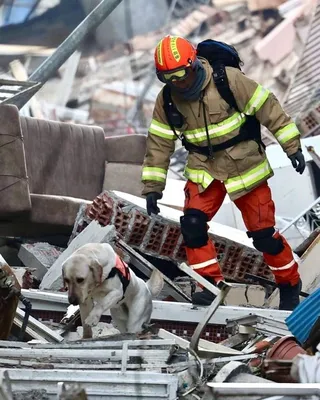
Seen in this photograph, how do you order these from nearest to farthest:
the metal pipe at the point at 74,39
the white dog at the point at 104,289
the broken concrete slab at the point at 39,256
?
the white dog at the point at 104,289 → the broken concrete slab at the point at 39,256 → the metal pipe at the point at 74,39

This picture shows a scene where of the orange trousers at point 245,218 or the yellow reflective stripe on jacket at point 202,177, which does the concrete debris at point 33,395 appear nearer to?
the orange trousers at point 245,218

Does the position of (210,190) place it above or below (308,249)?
above

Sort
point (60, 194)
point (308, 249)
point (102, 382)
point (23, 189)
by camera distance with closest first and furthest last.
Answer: point (102, 382)
point (308, 249)
point (23, 189)
point (60, 194)

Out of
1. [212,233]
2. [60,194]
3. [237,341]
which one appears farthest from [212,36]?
[237,341]

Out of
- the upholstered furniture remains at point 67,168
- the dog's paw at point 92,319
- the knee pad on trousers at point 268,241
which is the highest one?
the dog's paw at point 92,319

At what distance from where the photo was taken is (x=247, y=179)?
725cm

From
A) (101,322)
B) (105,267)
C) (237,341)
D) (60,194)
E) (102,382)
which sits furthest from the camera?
(60,194)

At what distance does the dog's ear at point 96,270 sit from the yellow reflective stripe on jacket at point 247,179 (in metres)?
1.31

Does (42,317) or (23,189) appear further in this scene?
(23,189)

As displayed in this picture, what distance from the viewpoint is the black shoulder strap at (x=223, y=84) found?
7.10 m

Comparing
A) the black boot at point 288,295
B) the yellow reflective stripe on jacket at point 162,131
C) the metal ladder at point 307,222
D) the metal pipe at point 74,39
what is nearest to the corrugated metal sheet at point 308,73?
the metal pipe at point 74,39

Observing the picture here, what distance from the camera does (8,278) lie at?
6320 mm

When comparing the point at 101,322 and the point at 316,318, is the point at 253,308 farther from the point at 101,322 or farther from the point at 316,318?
the point at 316,318

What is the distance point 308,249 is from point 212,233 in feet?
2.06
